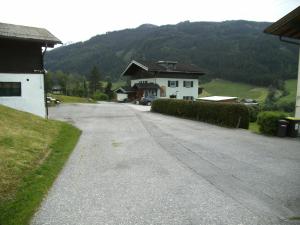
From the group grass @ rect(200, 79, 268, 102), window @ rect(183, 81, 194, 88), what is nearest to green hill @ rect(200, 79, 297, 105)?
grass @ rect(200, 79, 268, 102)

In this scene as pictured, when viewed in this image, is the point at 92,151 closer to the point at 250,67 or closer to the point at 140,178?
the point at 140,178

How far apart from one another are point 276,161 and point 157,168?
4167 millimetres

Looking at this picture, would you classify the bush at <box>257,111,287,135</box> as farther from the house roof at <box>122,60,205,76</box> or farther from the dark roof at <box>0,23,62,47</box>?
the house roof at <box>122,60,205,76</box>

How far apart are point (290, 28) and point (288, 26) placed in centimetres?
34

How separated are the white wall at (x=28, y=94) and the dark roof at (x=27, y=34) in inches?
100

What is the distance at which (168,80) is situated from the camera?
60.5m

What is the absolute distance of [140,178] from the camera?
314 inches

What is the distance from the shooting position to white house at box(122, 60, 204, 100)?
195 feet

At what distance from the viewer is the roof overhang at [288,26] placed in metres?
15.6

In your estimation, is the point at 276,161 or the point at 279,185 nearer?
the point at 279,185

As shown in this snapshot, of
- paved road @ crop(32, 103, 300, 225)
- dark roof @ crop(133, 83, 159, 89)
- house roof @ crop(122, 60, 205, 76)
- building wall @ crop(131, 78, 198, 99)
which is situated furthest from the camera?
building wall @ crop(131, 78, 198, 99)

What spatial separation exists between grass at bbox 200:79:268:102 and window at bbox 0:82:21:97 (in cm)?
7612

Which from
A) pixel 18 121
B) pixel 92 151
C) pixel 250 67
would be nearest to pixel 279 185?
pixel 92 151

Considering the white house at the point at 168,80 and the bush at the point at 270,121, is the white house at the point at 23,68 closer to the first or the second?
the bush at the point at 270,121
